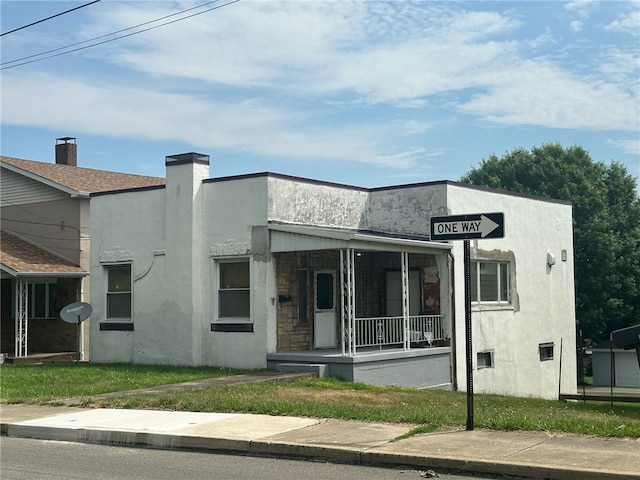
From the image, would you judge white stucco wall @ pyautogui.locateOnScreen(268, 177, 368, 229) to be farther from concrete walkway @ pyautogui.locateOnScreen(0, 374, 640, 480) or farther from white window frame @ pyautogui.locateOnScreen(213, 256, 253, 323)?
concrete walkway @ pyautogui.locateOnScreen(0, 374, 640, 480)

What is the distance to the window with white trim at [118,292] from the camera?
75.3 ft

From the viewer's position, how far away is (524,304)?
2434 cm

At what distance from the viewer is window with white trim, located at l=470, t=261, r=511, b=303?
74.4 ft

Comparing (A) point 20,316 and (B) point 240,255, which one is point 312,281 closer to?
(B) point 240,255

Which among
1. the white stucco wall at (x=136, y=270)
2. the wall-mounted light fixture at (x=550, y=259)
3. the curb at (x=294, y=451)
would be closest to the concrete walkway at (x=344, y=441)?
the curb at (x=294, y=451)

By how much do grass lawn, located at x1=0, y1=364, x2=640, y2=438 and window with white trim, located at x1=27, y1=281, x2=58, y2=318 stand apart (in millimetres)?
7007

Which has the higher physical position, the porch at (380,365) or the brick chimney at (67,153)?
the brick chimney at (67,153)

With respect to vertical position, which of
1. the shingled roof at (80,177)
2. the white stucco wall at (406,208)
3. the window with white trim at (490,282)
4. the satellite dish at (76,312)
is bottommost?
the satellite dish at (76,312)

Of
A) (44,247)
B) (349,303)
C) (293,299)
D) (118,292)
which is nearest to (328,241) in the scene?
(349,303)

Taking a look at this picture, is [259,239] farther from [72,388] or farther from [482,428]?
[482,428]

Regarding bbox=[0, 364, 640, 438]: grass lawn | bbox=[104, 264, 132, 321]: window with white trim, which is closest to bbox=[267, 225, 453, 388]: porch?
bbox=[0, 364, 640, 438]: grass lawn

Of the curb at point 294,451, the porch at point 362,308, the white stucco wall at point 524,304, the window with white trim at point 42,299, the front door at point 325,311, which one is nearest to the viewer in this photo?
the curb at point 294,451

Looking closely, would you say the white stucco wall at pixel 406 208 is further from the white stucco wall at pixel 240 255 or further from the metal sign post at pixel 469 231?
the metal sign post at pixel 469 231

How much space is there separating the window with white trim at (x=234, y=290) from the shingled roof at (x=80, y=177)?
7.80 meters
